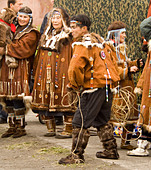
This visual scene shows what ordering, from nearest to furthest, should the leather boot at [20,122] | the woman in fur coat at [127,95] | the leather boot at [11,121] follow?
the woman in fur coat at [127,95] < the leather boot at [20,122] < the leather boot at [11,121]

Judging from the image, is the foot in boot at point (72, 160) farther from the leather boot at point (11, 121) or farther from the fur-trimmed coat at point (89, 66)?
the leather boot at point (11, 121)

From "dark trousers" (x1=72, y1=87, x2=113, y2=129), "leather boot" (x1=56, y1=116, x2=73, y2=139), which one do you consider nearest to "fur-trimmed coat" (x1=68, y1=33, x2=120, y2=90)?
"dark trousers" (x1=72, y1=87, x2=113, y2=129)

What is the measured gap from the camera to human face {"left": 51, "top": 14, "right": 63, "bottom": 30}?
5348 millimetres

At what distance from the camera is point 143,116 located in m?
4.16

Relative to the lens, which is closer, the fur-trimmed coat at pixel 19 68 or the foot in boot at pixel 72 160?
the foot in boot at pixel 72 160

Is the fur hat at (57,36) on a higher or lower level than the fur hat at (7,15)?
lower

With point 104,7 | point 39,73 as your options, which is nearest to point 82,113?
point 39,73

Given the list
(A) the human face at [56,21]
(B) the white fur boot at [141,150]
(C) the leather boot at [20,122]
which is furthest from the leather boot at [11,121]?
(B) the white fur boot at [141,150]

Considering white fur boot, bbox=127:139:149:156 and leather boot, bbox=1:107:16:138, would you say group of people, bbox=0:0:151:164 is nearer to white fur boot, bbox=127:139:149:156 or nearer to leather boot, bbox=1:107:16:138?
leather boot, bbox=1:107:16:138

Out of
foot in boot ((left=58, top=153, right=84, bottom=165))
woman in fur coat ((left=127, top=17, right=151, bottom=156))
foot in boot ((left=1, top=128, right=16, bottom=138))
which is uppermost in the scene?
woman in fur coat ((left=127, top=17, right=151, bottom=156))

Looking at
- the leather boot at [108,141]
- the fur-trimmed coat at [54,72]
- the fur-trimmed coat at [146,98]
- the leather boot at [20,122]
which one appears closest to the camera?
the leather boot at [108,141]

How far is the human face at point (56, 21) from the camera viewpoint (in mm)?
5348

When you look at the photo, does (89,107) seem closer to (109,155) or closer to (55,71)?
(109,155)

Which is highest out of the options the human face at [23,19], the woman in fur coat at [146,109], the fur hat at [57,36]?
the human face at [23,19]
